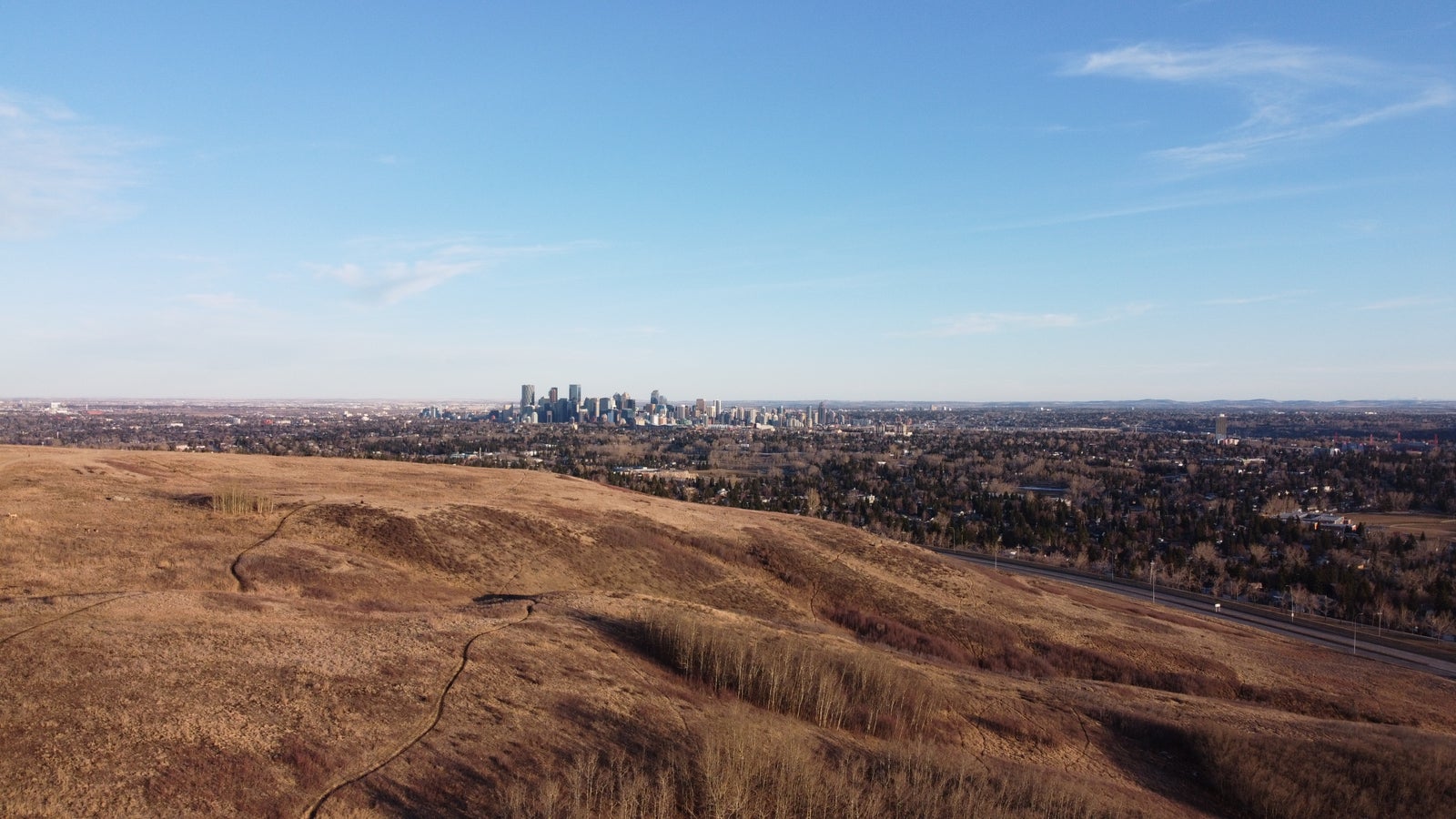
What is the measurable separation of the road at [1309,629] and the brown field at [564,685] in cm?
1048

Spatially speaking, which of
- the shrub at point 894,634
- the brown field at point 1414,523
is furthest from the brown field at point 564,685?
the brown field at point 1414,523

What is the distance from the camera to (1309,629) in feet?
187

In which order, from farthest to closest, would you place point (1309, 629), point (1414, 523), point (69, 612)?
point (1414, 523), point (1309, 629), point (69, 612)

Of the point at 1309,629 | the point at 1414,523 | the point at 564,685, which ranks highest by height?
the point at 564,685

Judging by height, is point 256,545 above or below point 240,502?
below

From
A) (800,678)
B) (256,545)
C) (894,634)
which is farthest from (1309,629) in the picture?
(256,545)

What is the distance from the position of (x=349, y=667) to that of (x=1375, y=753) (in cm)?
2697

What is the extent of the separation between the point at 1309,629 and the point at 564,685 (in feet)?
198

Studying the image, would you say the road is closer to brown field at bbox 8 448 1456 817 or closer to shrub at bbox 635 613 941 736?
brown field at bbox 8 448 1456 817

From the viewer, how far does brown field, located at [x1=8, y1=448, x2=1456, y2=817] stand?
44.9 ft

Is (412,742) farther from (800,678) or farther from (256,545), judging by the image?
(256,545)

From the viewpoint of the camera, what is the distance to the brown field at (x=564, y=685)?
13.7 metres

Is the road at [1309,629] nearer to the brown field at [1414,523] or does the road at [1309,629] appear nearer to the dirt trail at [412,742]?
the brown field at [1414,523]

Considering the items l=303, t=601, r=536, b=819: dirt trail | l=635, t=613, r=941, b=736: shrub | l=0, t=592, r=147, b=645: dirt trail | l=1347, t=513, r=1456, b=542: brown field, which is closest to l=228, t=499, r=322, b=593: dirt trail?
l=0, t=592, r=147, b=645: dirt trail
